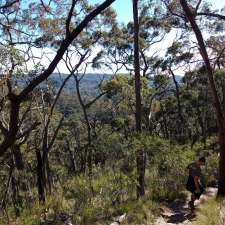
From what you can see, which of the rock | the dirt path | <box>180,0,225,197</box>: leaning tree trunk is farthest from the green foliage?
the rock

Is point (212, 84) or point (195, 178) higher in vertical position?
point (212, 84)

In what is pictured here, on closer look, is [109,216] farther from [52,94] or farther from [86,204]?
[52,94]

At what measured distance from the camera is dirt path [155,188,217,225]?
11242 millimetres

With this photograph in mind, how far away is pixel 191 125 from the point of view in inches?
2267

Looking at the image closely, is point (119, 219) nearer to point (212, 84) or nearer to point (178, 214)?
point (178, 214)

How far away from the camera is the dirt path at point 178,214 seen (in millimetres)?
11242

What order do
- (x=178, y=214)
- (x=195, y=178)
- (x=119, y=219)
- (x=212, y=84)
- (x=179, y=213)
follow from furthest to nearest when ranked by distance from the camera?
1. (x=212, y=84)
2. (x=179, y=213)
3. (x=178, y=214)
4. (x=195, y=178)
5. (x=119, y=219)

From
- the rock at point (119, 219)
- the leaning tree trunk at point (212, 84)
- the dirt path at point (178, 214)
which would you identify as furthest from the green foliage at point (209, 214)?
the rock at point (119, 219)

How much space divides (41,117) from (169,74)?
1560 centimetres

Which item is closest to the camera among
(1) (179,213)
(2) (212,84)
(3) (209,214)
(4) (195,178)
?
(3) (209,214)

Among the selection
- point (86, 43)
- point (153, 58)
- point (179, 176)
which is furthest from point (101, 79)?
point (179, 176)

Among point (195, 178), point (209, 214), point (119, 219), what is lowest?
point (119, 219)

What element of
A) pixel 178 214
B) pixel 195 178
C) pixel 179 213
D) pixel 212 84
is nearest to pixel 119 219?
pixel 178 214

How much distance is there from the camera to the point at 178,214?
12.0 metres
